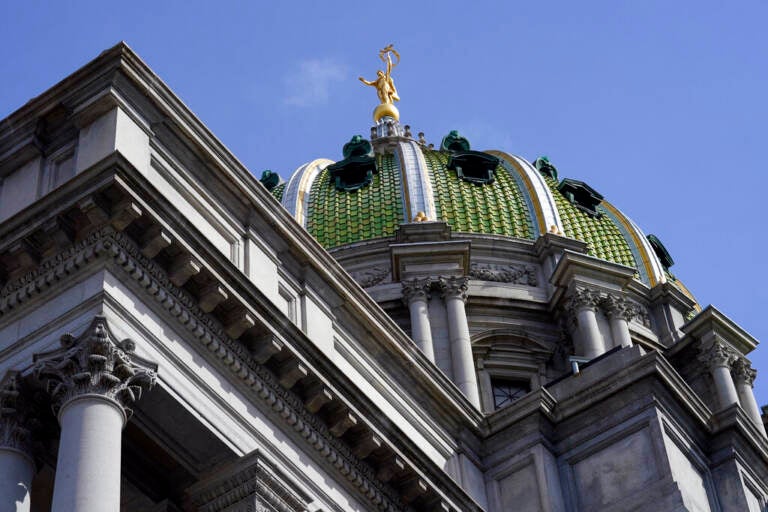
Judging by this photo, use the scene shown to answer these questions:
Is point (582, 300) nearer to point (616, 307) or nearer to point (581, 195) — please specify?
point (616, 307)

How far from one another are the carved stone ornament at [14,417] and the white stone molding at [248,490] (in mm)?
3167

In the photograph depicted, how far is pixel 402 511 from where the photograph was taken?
29.4 meters

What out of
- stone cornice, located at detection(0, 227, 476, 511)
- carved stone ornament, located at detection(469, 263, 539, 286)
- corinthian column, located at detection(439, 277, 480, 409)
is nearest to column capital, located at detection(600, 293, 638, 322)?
carved stone ornament, located at detection(469, 263, 539, 286)

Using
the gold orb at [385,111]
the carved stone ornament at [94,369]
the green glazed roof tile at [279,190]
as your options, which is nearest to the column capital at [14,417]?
the carved stone ornament at [94,369]

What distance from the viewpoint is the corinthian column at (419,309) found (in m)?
51.4

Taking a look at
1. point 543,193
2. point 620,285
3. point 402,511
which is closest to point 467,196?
point 543,193

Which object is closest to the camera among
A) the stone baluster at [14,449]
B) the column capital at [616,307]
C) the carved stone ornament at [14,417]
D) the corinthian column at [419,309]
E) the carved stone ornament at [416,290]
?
the stone baluster at [14,449]

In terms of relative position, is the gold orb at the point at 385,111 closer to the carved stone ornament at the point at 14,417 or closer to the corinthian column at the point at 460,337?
the corinthian column at the point at 460,337

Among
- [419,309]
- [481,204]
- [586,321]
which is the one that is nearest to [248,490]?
[419,309]

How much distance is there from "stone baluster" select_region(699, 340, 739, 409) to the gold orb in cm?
2191

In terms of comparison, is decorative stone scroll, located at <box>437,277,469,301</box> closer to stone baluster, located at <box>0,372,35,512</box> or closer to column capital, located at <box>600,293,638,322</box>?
column capital, located at <box>600,293,638,322</box>

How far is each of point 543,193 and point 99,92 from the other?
3729cm

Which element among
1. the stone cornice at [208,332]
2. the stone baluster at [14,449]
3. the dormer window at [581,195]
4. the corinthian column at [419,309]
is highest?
the dormer window at [581,195]

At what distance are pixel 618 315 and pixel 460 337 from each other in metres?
6.45
